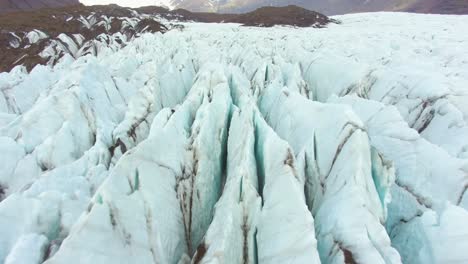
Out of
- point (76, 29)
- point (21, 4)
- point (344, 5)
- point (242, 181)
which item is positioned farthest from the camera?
point (344, 5)

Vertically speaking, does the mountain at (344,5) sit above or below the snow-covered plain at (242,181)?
above

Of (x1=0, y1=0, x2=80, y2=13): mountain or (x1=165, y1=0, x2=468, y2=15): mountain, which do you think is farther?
(x1=165, y1=0, x2=468, y2=15): mountain

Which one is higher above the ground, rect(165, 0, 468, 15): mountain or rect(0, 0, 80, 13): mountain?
rect(165, 0, 468, 15): mountain

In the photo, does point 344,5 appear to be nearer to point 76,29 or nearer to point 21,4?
point 21,4

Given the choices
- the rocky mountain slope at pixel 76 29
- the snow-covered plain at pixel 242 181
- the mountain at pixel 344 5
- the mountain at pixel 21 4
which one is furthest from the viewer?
the mountain at pixel 344 5

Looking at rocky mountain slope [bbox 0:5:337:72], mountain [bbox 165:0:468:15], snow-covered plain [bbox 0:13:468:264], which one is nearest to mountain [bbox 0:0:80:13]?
rocky mountain slope [bbox 0:5:337:72]

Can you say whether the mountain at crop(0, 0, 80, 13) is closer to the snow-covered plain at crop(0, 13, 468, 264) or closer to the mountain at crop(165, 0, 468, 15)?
the snow-covered plain at crop(0, 13, 468, 264)

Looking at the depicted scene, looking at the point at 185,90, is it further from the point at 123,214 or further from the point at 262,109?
the point at 123,214

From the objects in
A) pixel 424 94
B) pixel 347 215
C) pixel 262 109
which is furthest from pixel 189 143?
pixel 424 94

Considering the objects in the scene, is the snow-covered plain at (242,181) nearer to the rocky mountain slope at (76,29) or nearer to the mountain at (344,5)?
the rocky mountain slope at (76,29)

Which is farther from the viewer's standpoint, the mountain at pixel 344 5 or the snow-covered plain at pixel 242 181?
the mountain at pixel 344 5

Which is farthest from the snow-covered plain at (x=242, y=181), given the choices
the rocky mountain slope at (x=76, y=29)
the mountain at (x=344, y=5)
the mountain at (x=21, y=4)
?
the mountain at (x=344, y=5)

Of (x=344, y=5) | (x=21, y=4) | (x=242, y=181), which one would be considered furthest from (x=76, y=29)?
(x=344, y=5)
